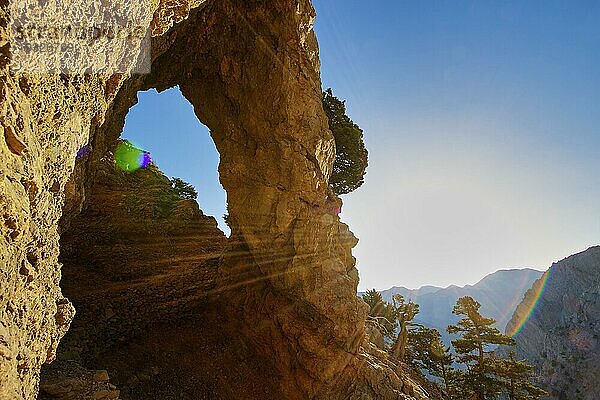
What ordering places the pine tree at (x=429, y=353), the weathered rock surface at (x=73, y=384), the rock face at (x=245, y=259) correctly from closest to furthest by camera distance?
the weathered rock surface at (x=73, y=384), the rock face at (x=245, y=259), the pine tree at (x=429, y=353)

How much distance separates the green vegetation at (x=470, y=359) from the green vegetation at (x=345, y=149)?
1248cm

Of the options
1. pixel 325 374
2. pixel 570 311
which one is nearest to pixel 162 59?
pixel 325 374

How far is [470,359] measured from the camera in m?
21.9

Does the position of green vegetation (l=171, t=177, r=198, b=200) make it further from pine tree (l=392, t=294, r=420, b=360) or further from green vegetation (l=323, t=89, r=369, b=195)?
pine tree (l=392, t=294, r=420, b=360)

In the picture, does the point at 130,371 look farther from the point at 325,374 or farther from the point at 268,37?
the point at 268,37

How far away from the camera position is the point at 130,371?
465 inches

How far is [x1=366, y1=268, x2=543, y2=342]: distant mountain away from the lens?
165m

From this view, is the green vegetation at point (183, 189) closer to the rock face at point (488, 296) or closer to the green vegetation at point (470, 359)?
the green vegetation at point (470, 359)

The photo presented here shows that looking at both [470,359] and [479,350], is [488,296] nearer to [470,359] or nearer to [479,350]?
[479,350]

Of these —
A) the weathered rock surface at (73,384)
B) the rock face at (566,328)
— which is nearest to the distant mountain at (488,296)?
the rock face at (566,328)

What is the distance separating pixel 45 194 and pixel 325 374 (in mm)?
11416

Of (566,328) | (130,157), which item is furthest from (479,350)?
(566,328)

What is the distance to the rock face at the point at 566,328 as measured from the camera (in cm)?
4288

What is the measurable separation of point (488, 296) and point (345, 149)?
19608 cm
